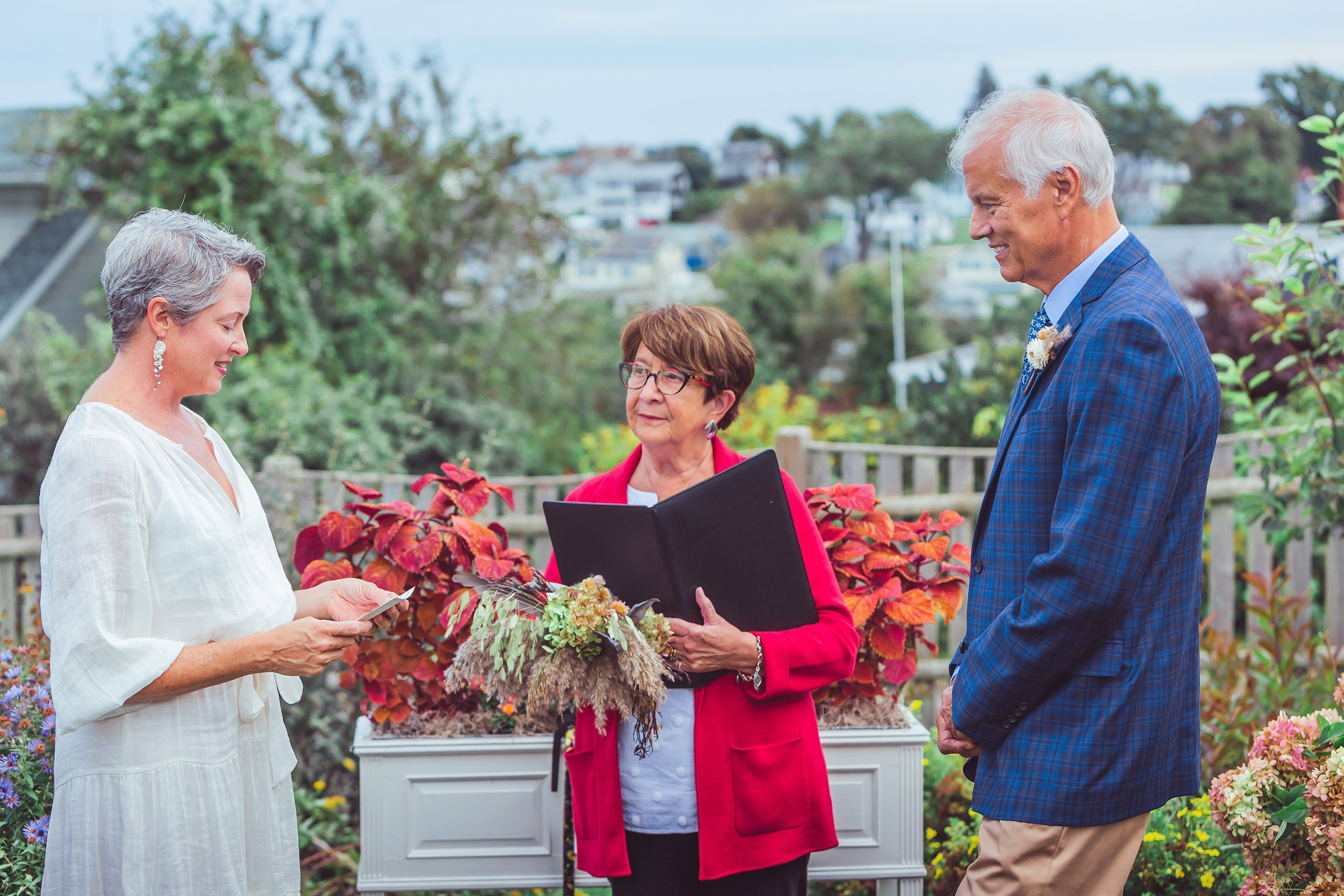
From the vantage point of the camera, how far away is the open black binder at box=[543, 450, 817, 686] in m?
1.95

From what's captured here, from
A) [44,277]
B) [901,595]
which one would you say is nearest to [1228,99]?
[44,277]

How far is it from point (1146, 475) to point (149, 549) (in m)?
1.66

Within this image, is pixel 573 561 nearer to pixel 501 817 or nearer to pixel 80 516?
pixel 80 516

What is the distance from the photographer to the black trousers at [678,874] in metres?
2.12

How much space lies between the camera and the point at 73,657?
1.73 m

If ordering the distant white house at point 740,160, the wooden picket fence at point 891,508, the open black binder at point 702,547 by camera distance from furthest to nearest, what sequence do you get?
1. the distant white house at point 740,160
2. the wooden picket fence at point 891,508
3. the open black binder at point 702,547

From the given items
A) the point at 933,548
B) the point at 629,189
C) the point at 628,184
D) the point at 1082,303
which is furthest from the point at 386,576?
the point at 628,184

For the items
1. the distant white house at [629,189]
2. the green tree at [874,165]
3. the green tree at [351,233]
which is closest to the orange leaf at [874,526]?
the green tree at [351,233]

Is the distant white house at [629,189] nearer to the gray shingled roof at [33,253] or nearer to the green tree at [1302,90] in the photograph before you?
the green tree at [1302,90]

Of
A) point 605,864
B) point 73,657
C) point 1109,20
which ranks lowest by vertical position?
point 605,864

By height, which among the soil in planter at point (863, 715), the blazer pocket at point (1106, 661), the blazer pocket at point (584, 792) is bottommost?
the soil in planter at point (863, 715)

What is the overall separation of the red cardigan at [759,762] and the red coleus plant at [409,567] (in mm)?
690

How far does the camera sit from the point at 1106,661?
5.47 ft

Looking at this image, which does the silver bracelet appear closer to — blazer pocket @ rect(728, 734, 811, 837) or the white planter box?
blazer pocket @ rect(728, 734, 811, 837)
